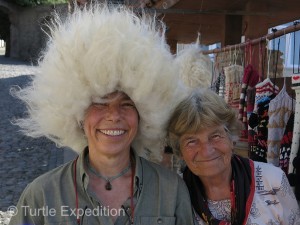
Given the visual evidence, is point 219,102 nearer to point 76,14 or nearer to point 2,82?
point 76,14

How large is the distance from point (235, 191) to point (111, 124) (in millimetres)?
681

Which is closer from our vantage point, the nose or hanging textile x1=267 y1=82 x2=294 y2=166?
the nose

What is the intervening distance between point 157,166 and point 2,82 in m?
13.4

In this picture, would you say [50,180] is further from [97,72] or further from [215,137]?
[215,137]

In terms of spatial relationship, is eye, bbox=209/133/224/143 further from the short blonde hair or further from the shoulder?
the shoulder

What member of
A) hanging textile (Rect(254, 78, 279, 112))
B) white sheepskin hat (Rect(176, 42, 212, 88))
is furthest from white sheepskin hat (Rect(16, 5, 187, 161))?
white sheepskin hat (Rect(176, 42, 212, 88))

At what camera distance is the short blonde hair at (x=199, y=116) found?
191 cm

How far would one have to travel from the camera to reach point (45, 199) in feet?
5.37

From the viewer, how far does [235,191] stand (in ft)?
6.22

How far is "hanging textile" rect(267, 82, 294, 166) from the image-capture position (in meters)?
2.66

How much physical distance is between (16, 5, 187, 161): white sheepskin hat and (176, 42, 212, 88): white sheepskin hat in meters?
1.41

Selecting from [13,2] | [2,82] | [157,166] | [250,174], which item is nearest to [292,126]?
[250,174]

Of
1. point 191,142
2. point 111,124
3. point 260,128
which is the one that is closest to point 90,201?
point 111,124

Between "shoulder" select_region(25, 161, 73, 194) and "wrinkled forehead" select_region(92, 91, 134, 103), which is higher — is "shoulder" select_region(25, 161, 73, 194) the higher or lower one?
the lower one
